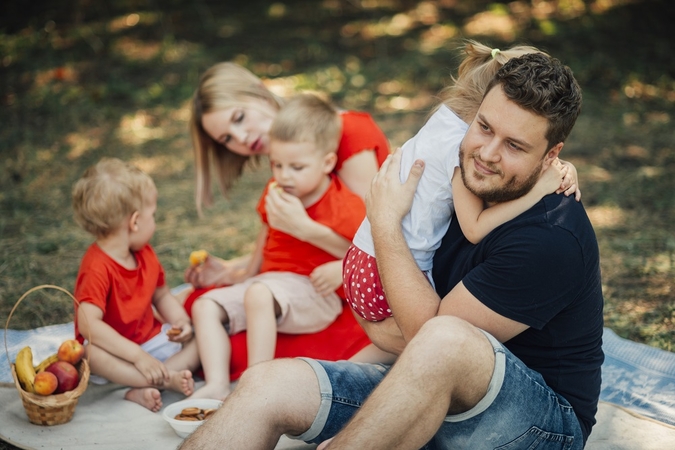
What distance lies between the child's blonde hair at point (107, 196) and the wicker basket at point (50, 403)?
0.45 m

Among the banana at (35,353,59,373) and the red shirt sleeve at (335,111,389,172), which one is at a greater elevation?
the red shirt sleeve at (335,111,389,172)

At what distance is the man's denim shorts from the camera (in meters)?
2.31

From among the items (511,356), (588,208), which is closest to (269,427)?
(511,356)

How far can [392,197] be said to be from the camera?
2.71 metres

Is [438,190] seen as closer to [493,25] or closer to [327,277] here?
[327,277]

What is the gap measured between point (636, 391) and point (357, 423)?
1.96 m

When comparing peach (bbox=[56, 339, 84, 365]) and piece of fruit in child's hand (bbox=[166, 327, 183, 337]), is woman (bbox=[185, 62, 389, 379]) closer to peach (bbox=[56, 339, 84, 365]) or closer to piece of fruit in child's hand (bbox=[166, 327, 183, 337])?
piece of fruit in child's hand (bbox=[166, 327, 183, 337])

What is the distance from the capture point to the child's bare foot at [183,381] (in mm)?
3400

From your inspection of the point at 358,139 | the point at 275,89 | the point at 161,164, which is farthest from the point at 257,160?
the point at 275,89

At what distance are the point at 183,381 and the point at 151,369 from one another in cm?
17

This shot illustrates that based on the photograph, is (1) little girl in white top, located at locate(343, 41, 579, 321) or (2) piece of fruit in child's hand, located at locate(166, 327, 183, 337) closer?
(1) little girl in white top, located at locate(343, 41, 579, 321)

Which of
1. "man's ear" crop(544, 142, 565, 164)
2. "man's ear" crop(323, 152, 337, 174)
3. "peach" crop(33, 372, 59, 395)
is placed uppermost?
Answer: "man's ear" crop(544, 142, 565, 164)

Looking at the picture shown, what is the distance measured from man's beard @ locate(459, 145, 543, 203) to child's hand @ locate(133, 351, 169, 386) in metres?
1.80

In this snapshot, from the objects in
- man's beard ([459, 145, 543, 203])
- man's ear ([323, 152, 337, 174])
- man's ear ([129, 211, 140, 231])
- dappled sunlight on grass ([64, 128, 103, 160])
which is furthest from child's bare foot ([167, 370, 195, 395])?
dappled sunlight on grass ([64, 128, 103, 160])
